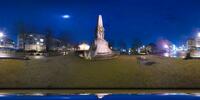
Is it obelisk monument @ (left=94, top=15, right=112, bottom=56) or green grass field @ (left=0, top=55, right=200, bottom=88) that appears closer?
green grass field @ (left=0, top=55, right=200, bottom=88)

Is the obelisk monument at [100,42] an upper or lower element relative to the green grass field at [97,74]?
upper

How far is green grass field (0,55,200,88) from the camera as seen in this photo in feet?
77.5

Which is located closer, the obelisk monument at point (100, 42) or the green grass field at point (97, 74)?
the green grass field at point (97, 74)

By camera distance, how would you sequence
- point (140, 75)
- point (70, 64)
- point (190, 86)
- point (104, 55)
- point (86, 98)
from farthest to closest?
point (104, 55), point (70, 64), point (140, 75), point (190, 86), point (86, 98)

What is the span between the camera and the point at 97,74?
25.5m

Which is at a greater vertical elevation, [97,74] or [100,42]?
[100,42]

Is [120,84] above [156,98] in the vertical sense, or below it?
below

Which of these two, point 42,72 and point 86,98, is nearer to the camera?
point 86,98

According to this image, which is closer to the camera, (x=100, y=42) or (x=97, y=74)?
(x=97, y=74)

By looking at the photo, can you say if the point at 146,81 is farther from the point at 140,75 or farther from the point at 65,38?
the point at 65,38

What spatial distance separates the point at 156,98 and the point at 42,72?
2384cm

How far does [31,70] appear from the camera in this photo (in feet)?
87.0

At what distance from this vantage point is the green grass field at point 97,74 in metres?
23.6

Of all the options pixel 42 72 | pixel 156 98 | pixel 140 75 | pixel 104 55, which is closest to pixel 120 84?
pixel 140 75
